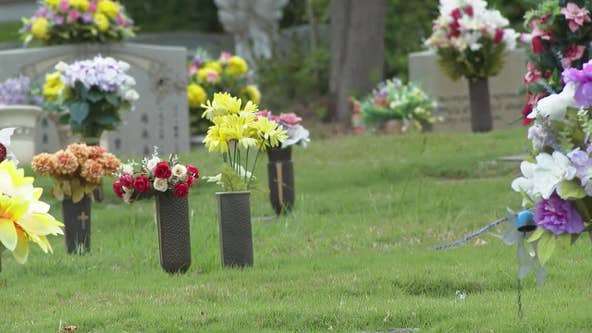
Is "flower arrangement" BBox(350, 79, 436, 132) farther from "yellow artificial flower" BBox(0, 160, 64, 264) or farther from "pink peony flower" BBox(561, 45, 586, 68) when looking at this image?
"yellow artificial flower" BBox(0, 160, 64, 264)

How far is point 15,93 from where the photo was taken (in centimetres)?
1614

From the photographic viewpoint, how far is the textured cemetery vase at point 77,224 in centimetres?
949

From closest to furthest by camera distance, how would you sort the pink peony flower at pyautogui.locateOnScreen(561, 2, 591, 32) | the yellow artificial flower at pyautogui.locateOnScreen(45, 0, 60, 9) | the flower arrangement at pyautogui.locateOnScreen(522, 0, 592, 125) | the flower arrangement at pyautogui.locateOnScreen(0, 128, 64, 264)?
the flower arrangement at pyautogui.locateOnScreen(0, 128, 64, 264) < the pink peony flower at pyautogui.locateOnScreen(561, 2, 591, 32) < the flower arrangement at pyautogui.locateOnScreen(522, 0, 592, 125) < the yellow artificial flower at pyautogui.locateOnScreen(45, 0, 60, 9)

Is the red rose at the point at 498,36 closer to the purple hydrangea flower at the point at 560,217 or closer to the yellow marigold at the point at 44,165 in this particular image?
the yellow marigold at the point at 44,165

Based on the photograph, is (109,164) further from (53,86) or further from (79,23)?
(79,23)

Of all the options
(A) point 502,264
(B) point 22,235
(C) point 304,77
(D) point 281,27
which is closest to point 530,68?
(A) point 502,264

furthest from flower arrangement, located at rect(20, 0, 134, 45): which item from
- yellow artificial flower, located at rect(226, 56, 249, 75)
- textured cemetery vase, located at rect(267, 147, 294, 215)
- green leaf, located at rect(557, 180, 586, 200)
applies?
green leaf, located at rect(557, 180, 586, 200)

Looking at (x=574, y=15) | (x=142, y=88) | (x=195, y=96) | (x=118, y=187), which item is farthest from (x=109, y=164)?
(x=195, y=96)

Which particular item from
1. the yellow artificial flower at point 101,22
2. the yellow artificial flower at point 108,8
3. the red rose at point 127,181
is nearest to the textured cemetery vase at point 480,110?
the yellow artificial flower at point 108,8

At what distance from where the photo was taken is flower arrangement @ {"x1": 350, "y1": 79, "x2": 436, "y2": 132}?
63.8 feet

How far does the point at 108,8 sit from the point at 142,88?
1.29m

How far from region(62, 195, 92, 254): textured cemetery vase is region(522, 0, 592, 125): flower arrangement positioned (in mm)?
4051

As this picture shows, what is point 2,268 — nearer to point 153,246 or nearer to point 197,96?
point 153,246

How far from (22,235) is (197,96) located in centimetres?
1534
